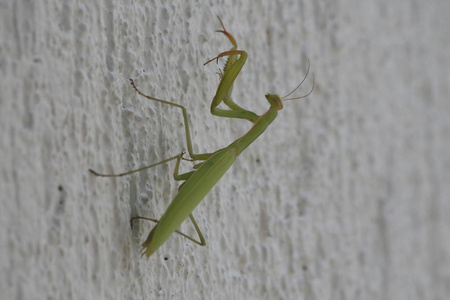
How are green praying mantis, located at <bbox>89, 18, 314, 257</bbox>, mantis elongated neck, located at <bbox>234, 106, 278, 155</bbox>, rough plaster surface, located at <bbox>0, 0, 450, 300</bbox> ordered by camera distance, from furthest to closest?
mantis elongated neck, located at <bbox>234, 106, 278, 155</bbox> < green praying mantis, located at <bbox>89, 18, 314, 257</bbox> < rough plaster surface, located at <bbox>0, 0, 450, 300</bbox>

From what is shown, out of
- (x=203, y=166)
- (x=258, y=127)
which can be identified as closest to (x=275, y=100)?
(x=258, y=127)

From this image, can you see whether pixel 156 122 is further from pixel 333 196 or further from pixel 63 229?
pixel 333 196

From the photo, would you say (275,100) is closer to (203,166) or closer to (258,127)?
(258,127)

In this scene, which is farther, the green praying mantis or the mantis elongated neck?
the mantis elongated neck

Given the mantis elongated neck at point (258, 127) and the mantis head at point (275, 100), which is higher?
the mantis head at point (275, 100)

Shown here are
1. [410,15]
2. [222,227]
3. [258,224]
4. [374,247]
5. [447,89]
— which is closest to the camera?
[222,227]

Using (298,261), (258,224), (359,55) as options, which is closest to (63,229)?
(258,224)
